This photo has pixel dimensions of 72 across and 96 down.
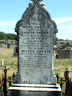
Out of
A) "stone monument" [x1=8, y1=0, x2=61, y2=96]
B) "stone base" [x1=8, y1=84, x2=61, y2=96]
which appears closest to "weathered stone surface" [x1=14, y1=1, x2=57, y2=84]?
"stone monument" [x1=8, y1=0, x2=61, y2=96]

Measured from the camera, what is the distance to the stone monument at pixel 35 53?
321 cm

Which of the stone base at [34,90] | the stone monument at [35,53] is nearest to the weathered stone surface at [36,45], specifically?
the stone monument at [35,53]

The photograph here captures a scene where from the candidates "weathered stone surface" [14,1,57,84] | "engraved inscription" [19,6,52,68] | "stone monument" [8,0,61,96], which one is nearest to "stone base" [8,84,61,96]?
"stone monument" [8,0,61,96]

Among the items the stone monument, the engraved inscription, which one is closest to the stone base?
the stone monument

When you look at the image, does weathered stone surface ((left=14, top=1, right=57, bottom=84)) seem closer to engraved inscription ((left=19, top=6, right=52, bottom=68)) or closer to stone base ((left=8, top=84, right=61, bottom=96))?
engraved inscription ((left=19, top=6, right=52, bottom=68))

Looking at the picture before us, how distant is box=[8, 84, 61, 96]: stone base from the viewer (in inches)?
126

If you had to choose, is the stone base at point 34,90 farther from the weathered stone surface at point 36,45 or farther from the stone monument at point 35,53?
the weathered stone surface at point 36,45

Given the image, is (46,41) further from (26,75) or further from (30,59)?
(26,75)

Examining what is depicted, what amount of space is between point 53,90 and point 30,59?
3.42 ft

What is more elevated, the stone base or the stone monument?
the stone monument

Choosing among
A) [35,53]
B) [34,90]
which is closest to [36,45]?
[35,53]

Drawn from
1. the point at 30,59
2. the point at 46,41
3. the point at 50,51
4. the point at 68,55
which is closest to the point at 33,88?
the point at 30,59

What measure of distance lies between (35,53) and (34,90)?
100cm

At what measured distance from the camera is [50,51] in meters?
3.30
